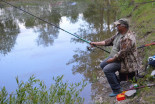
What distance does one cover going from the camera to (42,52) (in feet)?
30.6

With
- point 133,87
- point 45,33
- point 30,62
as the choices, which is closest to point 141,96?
point 133,87

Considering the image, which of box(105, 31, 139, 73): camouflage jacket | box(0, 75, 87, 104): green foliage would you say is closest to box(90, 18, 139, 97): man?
box(105, 31, 139, 73): camouflage jacket

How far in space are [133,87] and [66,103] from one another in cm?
139

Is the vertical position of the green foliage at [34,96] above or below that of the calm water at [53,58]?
below

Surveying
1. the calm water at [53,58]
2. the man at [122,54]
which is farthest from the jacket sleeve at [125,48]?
the calm water at [53,58]

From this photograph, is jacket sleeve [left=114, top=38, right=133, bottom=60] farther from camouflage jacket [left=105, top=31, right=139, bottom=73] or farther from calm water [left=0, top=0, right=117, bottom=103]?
calm water [left=0, top=0, right=117, bottom=103]

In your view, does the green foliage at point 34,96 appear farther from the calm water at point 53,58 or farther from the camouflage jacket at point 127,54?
the calm water at point 53,58

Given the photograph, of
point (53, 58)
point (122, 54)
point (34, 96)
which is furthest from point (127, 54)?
point (53, 58)

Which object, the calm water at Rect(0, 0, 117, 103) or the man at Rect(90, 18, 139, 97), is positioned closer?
the man at Rect(90, 18, 139, 97)

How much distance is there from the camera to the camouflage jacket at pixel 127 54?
388 centimetres

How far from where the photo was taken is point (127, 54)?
3.93 metres

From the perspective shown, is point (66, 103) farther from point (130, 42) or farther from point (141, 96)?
point (130, 42)

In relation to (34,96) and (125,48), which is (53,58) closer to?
(125,48)

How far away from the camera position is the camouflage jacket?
3.88 m
